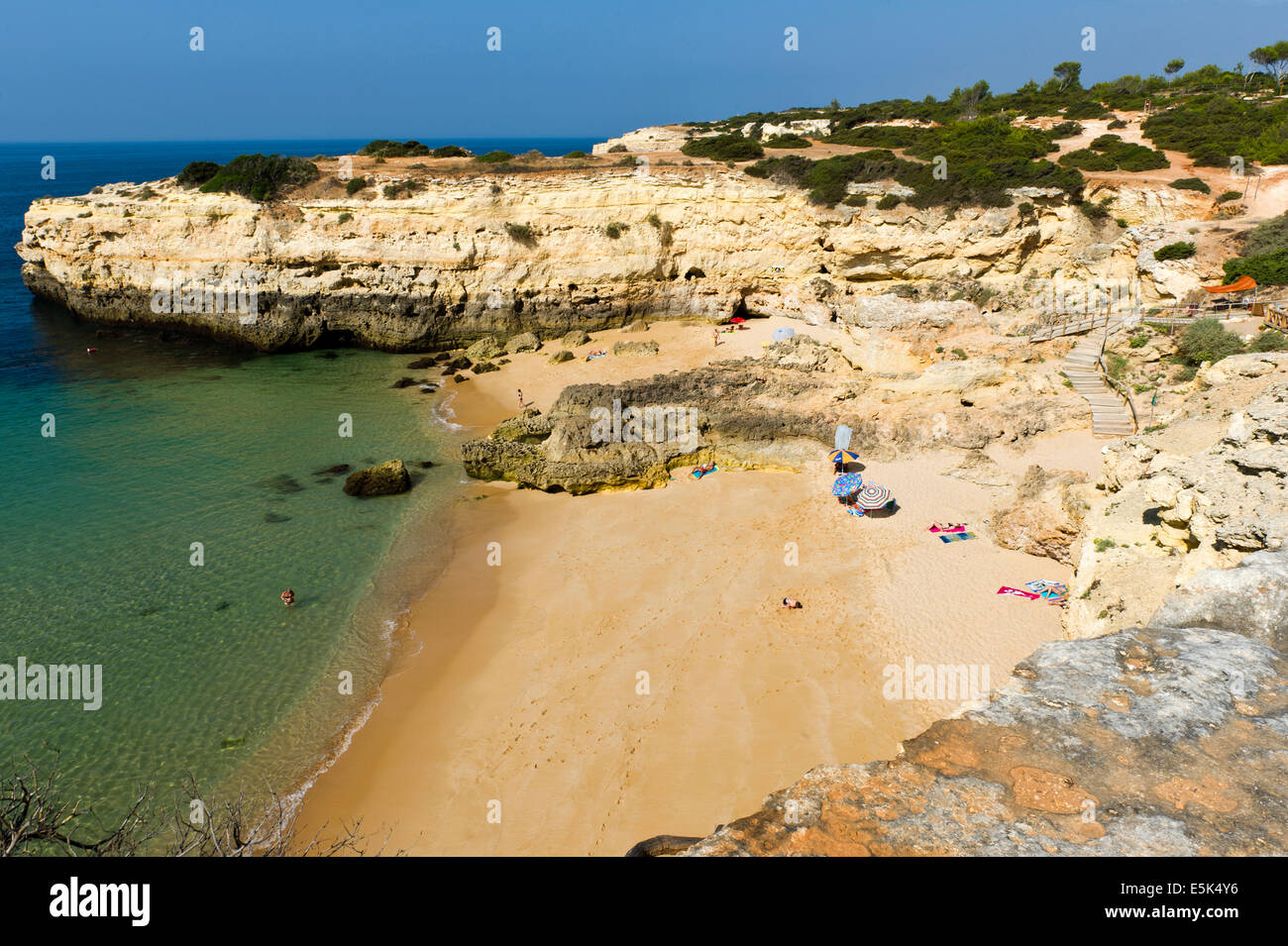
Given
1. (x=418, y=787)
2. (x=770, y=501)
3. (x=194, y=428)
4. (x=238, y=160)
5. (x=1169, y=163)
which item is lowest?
(x=418, y=787)

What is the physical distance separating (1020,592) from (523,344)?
79.1 ft

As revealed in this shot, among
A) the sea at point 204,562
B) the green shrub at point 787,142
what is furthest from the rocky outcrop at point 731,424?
the green shrub at point 787,142

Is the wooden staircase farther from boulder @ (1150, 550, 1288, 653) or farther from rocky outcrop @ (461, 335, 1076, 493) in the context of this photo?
boulder @ (1150, 550, 1288, 653)

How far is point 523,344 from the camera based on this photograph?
31219 mm

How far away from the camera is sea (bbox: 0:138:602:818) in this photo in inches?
474

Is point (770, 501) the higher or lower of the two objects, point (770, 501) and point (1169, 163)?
the lower

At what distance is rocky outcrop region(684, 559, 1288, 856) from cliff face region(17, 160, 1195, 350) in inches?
1002

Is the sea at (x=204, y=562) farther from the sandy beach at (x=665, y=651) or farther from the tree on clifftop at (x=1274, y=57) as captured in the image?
the tree on clifftop at (x=1274, y=57)

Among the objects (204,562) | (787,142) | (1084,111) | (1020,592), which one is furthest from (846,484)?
(1084,111)

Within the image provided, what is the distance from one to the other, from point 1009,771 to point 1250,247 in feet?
85.5

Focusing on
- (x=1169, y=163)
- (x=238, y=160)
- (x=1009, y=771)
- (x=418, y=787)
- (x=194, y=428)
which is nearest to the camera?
(x=1009, y=771)

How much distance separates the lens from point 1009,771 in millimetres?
5383
